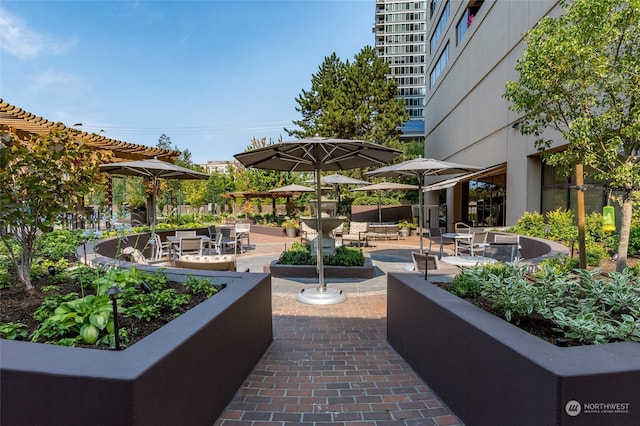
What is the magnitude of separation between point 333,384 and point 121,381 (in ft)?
6.86

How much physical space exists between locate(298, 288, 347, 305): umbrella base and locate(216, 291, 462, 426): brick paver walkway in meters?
0.93

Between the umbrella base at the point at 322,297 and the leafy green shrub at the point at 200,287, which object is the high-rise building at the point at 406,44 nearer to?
the umbrella base at the point at 322,297

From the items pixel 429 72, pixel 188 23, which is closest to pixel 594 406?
pixel 188 23

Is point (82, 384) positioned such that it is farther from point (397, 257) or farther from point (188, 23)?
point (188, 23)

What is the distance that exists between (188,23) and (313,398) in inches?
638

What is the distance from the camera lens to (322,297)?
584 cm

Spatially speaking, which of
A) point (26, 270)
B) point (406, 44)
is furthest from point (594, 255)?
point (406, 44)

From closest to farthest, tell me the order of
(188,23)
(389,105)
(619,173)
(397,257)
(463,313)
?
(463,313) < (619,173) < (397,257) < (188,23) < (389,105)

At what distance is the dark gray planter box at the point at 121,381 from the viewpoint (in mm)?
1500

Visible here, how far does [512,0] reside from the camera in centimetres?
1212

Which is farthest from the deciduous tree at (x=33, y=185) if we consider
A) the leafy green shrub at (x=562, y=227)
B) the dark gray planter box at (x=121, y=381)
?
the leafy green shrub at (x=562, y=227)

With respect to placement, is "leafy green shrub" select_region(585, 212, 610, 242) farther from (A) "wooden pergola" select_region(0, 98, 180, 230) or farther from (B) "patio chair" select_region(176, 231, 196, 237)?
(B) "patio chair" select_region(176, 231, 196, 237)

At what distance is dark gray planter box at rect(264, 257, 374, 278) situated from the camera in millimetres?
7469

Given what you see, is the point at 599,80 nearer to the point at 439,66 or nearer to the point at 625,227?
the point at 625,227
